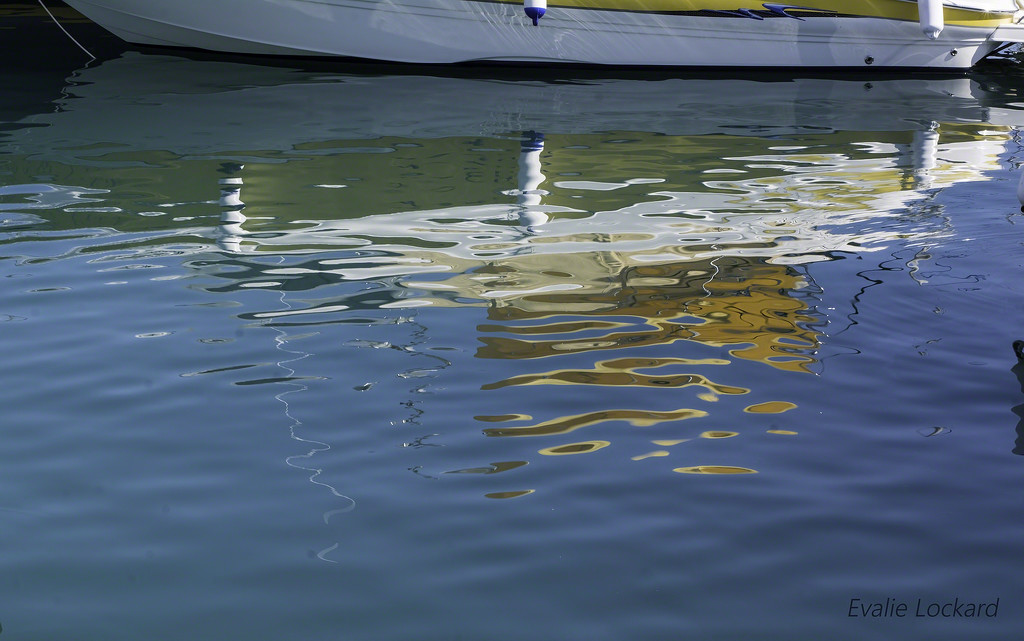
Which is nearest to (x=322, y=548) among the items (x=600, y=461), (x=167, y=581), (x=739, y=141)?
(x=167, y=581)

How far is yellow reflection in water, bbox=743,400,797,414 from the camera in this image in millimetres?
4164

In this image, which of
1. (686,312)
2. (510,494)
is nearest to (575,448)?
(510,494)

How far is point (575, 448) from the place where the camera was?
12.6 feet

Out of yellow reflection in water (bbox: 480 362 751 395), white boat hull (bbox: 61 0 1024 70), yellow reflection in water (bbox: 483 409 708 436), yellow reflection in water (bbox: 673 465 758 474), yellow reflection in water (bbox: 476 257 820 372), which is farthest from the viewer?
white boat hull (bbox: 61 0 1024 70)

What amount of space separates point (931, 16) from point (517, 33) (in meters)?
5.10

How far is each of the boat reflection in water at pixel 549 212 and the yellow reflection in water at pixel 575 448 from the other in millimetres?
12

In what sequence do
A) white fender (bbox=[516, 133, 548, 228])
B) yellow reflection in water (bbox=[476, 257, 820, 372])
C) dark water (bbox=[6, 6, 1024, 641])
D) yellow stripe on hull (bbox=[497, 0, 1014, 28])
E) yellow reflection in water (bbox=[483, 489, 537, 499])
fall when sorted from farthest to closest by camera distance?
yellow stripe on hull (bbox=[497, 0, 1014, 28])
white fender (bbox=[516, 133, 548, 228])
yellow reflection in water (bbox=[476, 257, 820, 372])
yellow reflection in water (bbox=[483, 489, 537, 499])
dark water (bbox=[6, 6, 1024, 641])

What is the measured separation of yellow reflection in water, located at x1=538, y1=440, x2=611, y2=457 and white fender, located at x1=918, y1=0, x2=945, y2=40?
1138 cm

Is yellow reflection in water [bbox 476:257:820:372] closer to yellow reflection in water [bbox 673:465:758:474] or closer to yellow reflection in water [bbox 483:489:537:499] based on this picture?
yellow reflection in water [bbox 673:465:758:474]

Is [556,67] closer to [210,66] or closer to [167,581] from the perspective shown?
[210,66]

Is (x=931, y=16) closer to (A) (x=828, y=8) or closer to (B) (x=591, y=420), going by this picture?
(A) (x=828, y=8)

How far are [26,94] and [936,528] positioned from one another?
10058mm

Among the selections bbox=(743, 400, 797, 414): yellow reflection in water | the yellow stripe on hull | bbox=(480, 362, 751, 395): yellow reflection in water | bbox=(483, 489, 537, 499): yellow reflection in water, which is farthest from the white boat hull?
bbox=(483, 489, 537, 499): yellow reflection in water

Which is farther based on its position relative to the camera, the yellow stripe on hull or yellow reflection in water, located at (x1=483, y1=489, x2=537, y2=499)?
the yellow stripe on hull
